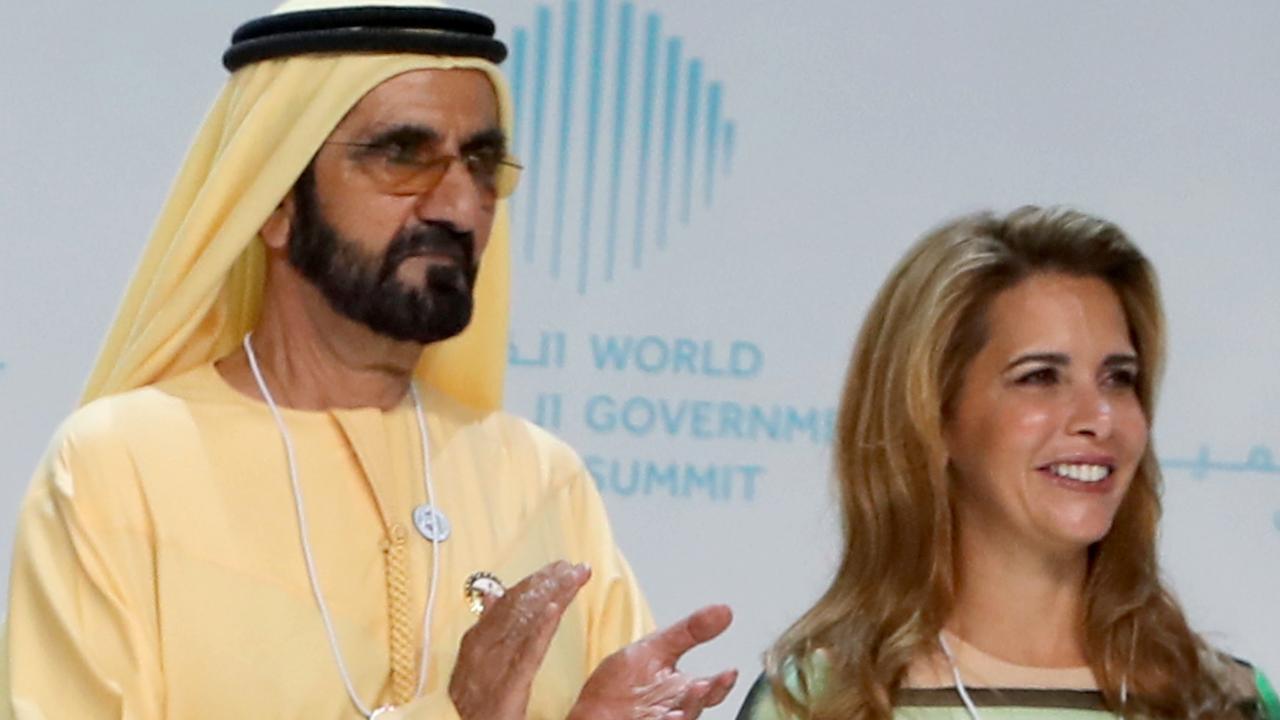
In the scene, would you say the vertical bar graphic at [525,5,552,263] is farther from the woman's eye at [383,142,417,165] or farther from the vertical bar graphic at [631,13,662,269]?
the woman's eye at [383,142,417,165]

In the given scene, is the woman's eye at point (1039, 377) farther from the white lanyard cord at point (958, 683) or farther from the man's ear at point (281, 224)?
the man's ear at point (281, 224)

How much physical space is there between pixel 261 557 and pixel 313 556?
7 centimetres

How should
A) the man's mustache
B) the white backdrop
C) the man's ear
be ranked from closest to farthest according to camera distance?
the man's mustache → the man's ear → the white backdrop

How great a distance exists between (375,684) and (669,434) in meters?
1.54

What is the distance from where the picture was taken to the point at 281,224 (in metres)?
3.68

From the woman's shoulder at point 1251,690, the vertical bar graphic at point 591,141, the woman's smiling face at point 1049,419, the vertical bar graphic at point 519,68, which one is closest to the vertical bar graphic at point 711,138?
the vertical bar graphic at point 591,141

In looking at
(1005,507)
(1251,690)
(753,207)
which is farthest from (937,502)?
(753,207)

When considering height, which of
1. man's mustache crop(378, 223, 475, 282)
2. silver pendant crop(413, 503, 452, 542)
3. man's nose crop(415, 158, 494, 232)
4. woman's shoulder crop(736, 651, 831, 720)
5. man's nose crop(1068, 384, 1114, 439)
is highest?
man's nose crop(415, 158, 494, 232)

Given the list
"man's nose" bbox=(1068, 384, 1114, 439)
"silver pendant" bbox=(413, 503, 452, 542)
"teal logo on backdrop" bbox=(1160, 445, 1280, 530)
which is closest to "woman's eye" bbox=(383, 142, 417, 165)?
"silver pendant" bbox=(413, 503, 452, 542)

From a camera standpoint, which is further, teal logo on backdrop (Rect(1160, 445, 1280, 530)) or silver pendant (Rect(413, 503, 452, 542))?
teal logo on backdrop (Rect(1160, 445, 1280, 530))

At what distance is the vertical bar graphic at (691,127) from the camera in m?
5.04

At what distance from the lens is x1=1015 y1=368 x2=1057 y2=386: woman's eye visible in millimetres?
3744

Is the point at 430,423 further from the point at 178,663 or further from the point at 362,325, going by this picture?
the point at 178,663

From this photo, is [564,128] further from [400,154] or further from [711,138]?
[400,154]
